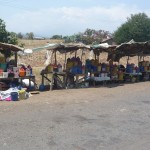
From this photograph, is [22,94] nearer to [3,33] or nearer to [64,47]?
[64,47]

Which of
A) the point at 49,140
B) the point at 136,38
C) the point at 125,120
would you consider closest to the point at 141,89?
the point at 125,120

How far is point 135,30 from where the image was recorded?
185ft

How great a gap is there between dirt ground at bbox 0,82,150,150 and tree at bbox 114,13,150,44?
41.1 metres

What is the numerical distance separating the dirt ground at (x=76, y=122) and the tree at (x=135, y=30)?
41059 mm

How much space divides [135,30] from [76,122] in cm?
4743

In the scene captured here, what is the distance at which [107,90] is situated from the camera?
17875mm

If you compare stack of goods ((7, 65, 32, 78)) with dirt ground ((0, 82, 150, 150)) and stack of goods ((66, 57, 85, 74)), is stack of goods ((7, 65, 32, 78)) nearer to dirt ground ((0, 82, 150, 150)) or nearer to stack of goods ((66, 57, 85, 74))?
dirt ground ((0, 82, 150, 150))

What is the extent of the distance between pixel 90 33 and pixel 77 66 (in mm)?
46625

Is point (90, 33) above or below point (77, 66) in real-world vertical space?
above

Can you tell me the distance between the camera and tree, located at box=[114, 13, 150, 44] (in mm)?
56375

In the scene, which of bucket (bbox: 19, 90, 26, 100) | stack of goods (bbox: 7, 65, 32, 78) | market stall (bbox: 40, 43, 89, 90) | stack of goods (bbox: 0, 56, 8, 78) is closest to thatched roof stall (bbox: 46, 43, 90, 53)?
market stall (bbox: 40, 43, 89, 90)

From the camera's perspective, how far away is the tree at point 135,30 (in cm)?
5638

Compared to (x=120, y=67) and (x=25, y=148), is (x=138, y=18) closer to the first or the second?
(x=120, y=67)

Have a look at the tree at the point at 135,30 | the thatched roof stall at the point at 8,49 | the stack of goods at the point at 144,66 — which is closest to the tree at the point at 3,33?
the thatched roof stall at the point at 8,49
